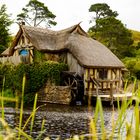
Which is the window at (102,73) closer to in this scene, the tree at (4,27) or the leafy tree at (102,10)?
the tree at (4,27)

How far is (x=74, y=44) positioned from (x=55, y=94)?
5776 mm

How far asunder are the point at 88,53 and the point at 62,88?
5134mm

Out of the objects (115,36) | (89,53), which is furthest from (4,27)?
(115,36)

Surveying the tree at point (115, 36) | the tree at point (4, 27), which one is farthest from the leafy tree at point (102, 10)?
the tree at point (4, 27)

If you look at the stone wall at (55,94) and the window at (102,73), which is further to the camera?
the window at (102,73)

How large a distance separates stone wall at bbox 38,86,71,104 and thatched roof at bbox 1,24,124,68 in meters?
3.10

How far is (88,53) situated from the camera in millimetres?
40438

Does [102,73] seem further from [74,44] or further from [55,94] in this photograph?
[55,94]

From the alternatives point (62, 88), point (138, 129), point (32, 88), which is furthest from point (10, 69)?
point (138, 129)

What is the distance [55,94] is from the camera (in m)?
37.4

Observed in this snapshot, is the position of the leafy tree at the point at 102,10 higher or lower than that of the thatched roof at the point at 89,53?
higher

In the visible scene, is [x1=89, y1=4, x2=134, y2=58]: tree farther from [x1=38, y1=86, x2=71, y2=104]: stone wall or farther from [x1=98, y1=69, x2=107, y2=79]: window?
[x1=38, y1=86, x2=71, y2=104]: stone wall

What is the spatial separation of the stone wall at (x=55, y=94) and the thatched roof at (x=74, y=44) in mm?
3100

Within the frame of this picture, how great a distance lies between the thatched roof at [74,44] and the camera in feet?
130
